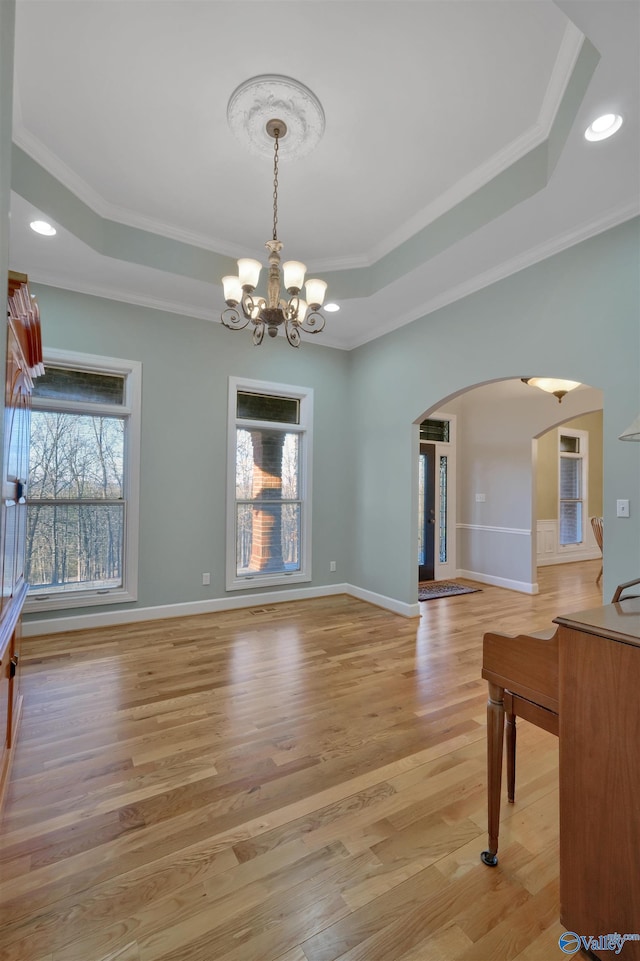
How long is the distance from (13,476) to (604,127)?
11.3 feet

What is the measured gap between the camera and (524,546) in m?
5.98

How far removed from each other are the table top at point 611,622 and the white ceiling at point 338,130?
226 cm

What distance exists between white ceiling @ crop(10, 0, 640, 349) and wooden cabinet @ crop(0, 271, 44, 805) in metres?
1.44

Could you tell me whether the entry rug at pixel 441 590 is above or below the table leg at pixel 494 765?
below

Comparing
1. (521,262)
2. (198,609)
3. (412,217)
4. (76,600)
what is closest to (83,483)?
(76,600)

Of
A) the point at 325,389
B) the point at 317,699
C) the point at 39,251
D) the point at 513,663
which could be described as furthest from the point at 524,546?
the point at 39,251

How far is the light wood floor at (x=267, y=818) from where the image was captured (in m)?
1.30

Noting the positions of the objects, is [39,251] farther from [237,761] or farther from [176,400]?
[237,761]

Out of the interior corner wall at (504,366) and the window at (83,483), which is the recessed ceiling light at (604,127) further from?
the window at (83,483)

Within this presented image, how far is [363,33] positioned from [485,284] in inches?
84.7

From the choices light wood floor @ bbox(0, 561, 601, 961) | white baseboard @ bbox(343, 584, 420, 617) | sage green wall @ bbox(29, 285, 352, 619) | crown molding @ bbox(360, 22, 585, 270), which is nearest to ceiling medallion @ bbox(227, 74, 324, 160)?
crown molding @ bbox(360, 22, 585, 270)

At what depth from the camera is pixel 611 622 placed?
120 centimetres

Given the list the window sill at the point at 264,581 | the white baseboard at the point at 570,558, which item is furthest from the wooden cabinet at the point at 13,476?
the white baseboard at the point at 570,558

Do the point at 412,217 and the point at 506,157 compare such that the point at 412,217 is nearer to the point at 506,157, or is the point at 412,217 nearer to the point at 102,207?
the point at 506,157
